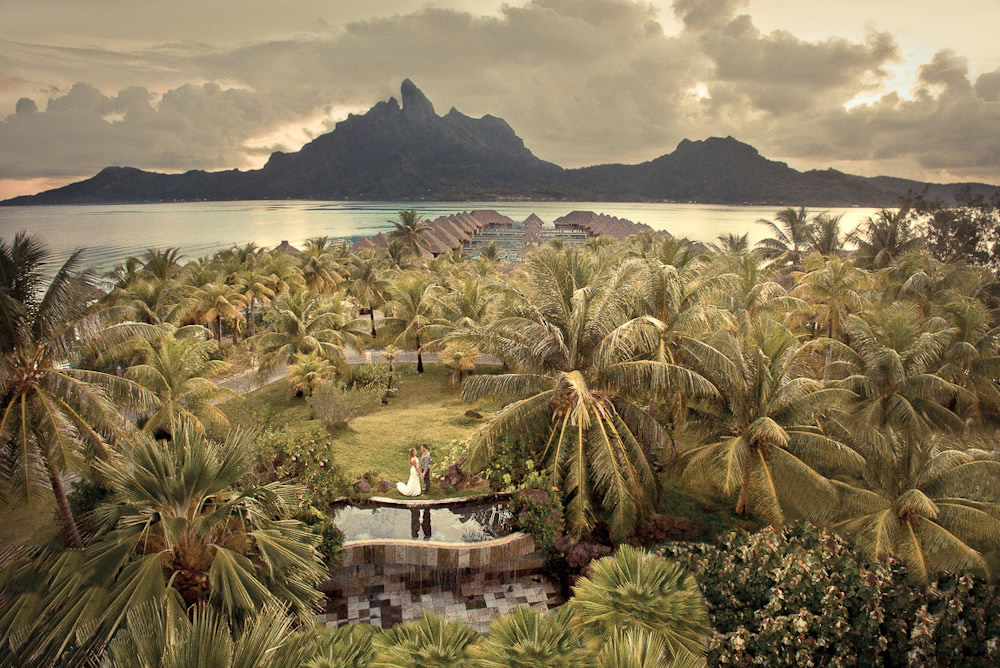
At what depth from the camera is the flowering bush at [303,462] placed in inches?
456

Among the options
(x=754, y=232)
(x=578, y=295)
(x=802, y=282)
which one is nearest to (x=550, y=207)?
(x=754, y=232)

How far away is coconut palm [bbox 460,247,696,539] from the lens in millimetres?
10516

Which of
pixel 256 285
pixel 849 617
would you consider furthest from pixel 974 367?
pixel 256 285

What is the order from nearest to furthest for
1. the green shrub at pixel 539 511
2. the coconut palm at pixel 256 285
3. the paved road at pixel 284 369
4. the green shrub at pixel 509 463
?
the green shrub at pixel 539 511 < the green shrub at pixel 509 463 < the paved road at pixel 284 369 < the coconut palm at pixel 256 285

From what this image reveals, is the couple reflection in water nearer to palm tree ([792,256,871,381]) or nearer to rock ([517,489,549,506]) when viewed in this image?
rock ([517,489,549,506])

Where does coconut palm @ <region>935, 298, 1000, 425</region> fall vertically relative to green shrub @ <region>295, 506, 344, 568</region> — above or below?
above

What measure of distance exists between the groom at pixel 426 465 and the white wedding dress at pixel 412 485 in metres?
0.47

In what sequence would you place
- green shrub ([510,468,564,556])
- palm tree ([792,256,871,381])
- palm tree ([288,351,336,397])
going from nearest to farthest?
1. green shrub ([510,468,564,556])
2. palm tree ([288,351,336,397])
3. palm tree ([792,256,871,381])

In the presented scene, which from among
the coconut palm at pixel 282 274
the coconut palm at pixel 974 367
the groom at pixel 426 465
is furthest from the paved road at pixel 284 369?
the coconut palm at pixel 974 367

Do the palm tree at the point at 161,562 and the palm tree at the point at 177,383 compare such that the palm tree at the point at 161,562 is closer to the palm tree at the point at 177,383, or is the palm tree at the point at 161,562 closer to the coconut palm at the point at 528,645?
the coconut palm at the point at 528,645

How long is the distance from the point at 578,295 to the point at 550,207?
538ft

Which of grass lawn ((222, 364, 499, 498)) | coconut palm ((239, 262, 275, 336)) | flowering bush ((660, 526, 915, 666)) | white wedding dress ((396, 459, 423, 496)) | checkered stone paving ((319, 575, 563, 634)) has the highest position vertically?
coconut palm ((239, 262, 275, 336))

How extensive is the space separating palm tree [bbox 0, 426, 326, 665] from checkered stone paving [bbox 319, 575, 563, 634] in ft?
11.8

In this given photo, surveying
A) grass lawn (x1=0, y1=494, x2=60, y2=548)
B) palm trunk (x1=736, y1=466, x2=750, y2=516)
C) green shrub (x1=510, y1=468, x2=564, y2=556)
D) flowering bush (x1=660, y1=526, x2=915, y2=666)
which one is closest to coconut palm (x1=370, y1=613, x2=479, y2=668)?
flowering bush (x1=660, y1=526, x2=915, y2=666)
